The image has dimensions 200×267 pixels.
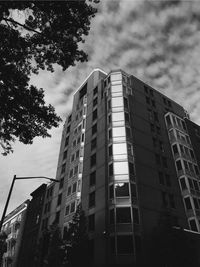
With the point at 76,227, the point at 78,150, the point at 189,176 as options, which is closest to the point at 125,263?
the point at 76,227

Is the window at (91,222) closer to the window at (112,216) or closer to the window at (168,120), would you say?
the window at (112,216)

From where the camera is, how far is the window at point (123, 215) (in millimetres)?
28000

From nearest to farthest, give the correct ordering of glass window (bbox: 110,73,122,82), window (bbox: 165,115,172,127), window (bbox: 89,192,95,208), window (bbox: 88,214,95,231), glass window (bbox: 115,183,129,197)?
glass window (bbox: 115,183,129,197) < window (bbox: 88,214,95,231) < window (bbox: 89,192,95,208) < glass window (bbox: 110,73,122,82) < window (bbox: 165,115,172,127)

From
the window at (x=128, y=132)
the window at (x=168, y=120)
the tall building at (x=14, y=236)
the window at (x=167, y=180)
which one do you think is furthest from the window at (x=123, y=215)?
the tall building at (x=14, y=236)

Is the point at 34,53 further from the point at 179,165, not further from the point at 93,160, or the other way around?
the point at 179,165

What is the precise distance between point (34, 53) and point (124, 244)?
22422mm

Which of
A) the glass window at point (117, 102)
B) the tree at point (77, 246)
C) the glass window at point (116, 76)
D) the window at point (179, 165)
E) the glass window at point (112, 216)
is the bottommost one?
the tree at point (77, 246)

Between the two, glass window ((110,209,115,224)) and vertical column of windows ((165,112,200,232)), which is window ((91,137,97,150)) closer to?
glass window ((110,209,115,224))

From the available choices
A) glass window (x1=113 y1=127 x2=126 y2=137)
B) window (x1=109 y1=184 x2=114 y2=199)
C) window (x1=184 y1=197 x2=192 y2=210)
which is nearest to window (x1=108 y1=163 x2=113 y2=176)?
window (x1=109 y1=184 x2=114 y2=199)

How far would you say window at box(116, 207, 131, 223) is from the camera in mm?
28000

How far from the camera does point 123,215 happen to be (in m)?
28.4

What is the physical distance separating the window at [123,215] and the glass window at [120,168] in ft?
16.1

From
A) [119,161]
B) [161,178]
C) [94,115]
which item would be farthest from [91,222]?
[94,115]

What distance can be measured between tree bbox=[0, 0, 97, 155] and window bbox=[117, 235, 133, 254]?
18.6 m
